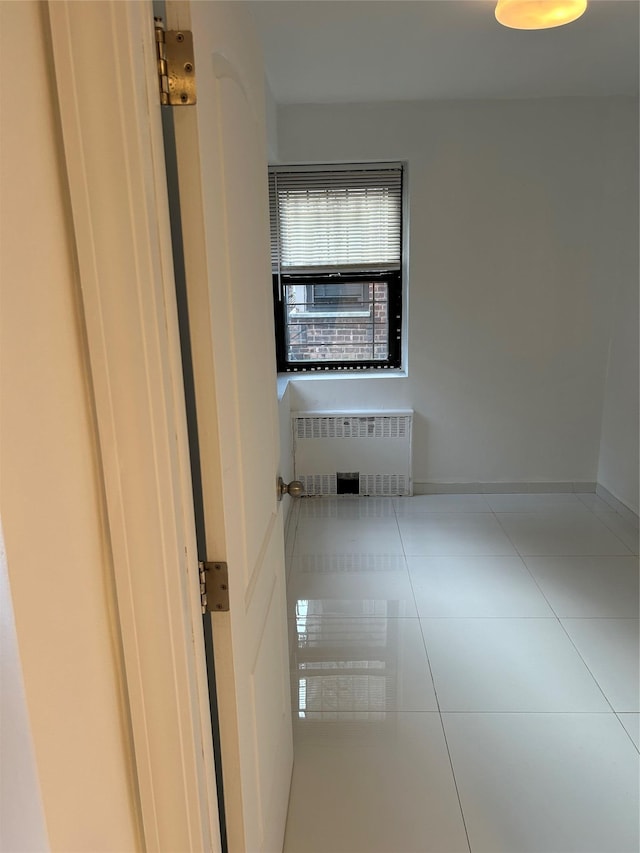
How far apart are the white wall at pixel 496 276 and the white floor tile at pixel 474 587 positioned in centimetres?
106

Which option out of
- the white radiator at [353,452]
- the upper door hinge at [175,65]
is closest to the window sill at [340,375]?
the white radiator at [353,452]

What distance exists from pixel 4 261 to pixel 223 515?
47 centimetres

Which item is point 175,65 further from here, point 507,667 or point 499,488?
point 499,488

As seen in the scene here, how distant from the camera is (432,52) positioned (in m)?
2.67

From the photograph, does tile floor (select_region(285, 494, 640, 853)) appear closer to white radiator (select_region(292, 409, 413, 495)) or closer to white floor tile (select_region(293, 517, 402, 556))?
white floor tile (select_region(293, 517, 402, 556))

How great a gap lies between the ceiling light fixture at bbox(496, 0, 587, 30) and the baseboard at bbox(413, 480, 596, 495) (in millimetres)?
2696

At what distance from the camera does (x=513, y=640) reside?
233 cm

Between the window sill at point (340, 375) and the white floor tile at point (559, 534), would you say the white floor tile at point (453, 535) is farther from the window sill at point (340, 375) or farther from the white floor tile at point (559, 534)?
the window sill at point (340, 375)

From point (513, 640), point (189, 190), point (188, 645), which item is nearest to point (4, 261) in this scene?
point (189, 190)

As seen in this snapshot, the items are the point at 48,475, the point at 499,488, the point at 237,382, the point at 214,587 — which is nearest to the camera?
the point at 48,475

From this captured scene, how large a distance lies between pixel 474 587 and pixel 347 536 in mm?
856

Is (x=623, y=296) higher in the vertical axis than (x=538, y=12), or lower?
lower

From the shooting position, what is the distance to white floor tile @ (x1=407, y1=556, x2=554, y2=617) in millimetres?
2553

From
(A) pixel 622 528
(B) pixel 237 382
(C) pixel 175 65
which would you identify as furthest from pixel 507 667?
(C) pixel 175 65
